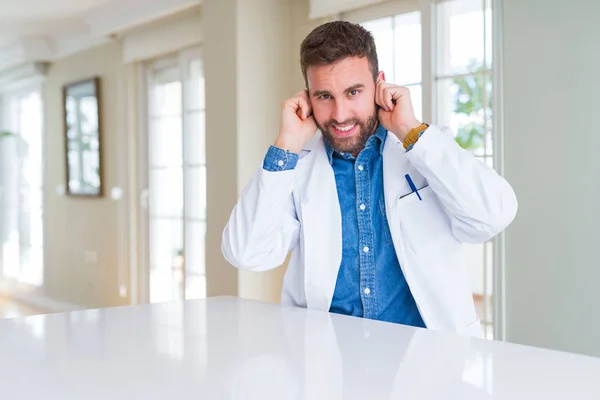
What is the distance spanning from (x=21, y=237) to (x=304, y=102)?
6529 mm

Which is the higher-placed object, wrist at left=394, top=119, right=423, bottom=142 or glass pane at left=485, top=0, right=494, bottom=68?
glass pane at left=485, top=0, right=494, bottom=68

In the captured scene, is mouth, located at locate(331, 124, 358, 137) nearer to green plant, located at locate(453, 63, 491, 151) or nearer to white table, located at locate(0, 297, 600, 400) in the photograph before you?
white table, located at locate(0, 297, 600, 400)

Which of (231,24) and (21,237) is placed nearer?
(231,24)

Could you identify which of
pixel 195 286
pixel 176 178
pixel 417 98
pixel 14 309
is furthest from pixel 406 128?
pixel 14 309

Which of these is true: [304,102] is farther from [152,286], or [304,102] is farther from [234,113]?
[152,286]

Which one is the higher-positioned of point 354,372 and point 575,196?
point 575,196

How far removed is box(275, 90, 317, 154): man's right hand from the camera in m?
1.77

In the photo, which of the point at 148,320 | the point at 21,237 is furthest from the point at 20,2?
the point at 148,320

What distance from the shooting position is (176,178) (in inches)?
203

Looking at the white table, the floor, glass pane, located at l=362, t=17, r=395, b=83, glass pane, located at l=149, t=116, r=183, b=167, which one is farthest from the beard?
the floor

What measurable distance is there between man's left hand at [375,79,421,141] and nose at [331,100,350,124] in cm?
9

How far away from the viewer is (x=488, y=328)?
10.2 feet

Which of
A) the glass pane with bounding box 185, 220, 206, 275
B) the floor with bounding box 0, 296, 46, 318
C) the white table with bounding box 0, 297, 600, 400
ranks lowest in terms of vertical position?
the floor with bounding box 0, 296, 46, 318

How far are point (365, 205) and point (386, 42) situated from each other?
6.89 ft
